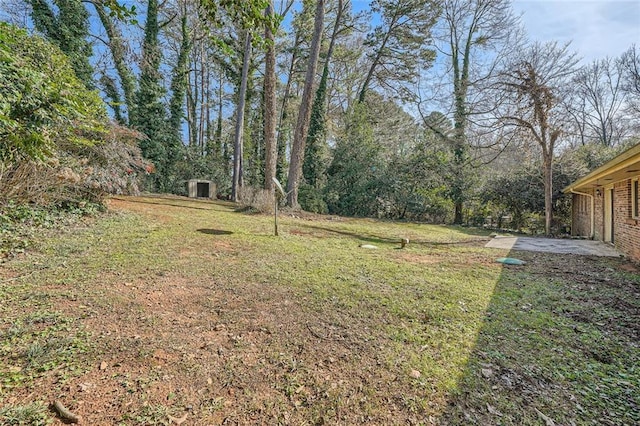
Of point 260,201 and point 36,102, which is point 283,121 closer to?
point 260,201

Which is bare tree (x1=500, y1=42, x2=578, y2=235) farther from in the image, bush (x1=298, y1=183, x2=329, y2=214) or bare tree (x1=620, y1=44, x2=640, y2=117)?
bare tree (x1=620, y1=44, x2=640, y2=117)

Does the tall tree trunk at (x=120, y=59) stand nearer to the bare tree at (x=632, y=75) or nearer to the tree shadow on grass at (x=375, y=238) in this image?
the tree shadow on grass at (x=375, y=238)

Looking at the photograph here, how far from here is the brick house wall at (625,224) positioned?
6.21 meters

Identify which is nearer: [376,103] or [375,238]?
[375,238]

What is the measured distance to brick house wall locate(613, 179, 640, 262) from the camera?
621 centimetres

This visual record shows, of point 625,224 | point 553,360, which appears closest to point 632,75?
point 625,224

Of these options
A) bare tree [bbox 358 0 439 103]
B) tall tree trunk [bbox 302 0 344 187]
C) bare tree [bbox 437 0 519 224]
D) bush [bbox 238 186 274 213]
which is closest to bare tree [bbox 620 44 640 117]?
bare tree [bbox 437 0 519 224]

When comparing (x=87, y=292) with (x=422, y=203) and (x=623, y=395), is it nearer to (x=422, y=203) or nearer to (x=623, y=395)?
(x=623, y=395)

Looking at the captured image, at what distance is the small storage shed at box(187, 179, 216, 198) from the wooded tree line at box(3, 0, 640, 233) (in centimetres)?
92

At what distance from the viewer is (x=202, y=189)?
1484 cm

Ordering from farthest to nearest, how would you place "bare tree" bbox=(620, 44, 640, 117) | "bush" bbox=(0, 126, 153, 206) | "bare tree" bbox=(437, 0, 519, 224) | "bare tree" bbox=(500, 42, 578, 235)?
"bare tree" bbox=(620, 44, 640, 117), "bare tree" bbox=(437, 0, 519, 224), "bare tree" bbox=(500, 42, 578, 235), "bush" bbox=(0, 126, 153, 206)

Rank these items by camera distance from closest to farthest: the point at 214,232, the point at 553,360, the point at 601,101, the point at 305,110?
the point at 553,360 < the point at 214,232 < the point at 305,110 < the point at 601,101

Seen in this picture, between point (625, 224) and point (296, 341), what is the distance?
27.8ft

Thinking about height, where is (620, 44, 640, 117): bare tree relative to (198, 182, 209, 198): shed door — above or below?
above
